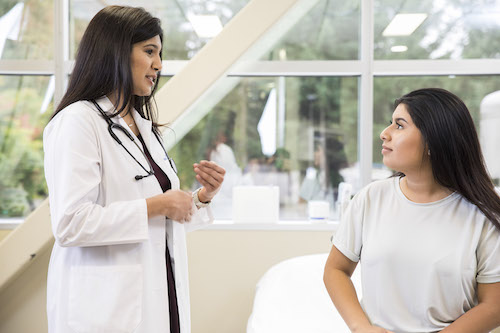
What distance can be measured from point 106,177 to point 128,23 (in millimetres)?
442

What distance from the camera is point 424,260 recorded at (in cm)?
115

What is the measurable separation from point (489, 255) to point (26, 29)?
2937 mm

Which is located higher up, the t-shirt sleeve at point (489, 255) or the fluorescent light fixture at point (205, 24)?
the fluorescent light fixture at point (205, 24)

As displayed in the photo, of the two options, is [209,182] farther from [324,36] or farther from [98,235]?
[324,36]

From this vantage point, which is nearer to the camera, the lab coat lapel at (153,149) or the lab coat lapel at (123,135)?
the lab coat lapel at (123,135)

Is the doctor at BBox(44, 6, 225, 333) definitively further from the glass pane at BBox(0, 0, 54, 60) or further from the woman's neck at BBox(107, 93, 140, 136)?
the glass pane at BBox(0, 0, 54, 60)

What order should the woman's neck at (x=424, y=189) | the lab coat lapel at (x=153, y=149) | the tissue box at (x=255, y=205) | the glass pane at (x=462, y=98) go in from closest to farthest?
the woman's neck at (x=424, y=189)
the lab coat lapel at (x=153, y=149)
the tissue box at (x=255, y=205)
the glass pane at (x=462, y=98)

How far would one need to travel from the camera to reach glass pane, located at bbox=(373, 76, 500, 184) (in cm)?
287

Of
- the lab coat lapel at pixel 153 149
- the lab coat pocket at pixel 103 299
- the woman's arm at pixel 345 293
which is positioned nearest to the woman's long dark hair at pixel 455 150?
the woman's arm at pixel 345 293

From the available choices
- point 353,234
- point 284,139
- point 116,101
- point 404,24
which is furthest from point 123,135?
point 404,24

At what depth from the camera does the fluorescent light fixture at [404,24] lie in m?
2.91

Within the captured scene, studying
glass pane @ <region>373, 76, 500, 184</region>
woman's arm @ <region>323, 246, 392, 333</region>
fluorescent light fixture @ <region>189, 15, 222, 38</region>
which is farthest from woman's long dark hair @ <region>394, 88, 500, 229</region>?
fluorescent light fixture @ <region>189, 15, 222, 38</region>

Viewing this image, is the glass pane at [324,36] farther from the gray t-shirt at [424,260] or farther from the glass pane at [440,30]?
the gray t-shirt at [424,260]

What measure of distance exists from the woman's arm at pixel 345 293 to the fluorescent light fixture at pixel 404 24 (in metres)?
2.03
